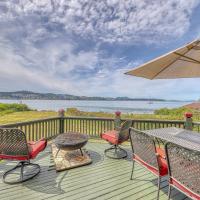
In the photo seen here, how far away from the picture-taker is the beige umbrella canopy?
3.15 meters

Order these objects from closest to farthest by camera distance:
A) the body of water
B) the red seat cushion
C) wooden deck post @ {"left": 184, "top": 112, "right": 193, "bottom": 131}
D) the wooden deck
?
1. the wooden deck
2. the red seat cushion
3. wooden deck post @ {"left": 184, "top": 112, "right": 193, "bottom": 131}
4. the body of water

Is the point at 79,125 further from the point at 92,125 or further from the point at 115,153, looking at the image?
the point at 115,153

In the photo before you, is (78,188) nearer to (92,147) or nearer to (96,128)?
(92,147)

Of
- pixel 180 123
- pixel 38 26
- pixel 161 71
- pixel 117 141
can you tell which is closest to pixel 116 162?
pixel 117 141

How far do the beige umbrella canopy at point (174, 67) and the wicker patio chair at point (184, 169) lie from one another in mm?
1695

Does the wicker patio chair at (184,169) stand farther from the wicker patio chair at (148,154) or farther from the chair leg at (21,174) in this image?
the chair leg at (21,174)

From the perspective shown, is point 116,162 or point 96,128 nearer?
point 116,162

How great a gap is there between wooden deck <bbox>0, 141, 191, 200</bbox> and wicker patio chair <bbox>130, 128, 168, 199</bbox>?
444 millimetres

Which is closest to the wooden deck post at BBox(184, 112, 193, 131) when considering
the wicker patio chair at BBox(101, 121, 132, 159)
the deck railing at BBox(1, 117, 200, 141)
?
the deck railing at BBox(1, 117, 200, 141)

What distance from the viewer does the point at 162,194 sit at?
261cm

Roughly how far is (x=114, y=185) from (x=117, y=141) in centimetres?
132

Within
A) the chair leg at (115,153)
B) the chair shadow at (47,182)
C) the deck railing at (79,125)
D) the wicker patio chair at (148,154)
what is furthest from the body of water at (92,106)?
the wicker patio chair at (148,154)

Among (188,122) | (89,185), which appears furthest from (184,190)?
(188,122)

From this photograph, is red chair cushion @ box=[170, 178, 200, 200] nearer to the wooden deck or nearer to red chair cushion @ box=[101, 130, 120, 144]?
the wooden deck
